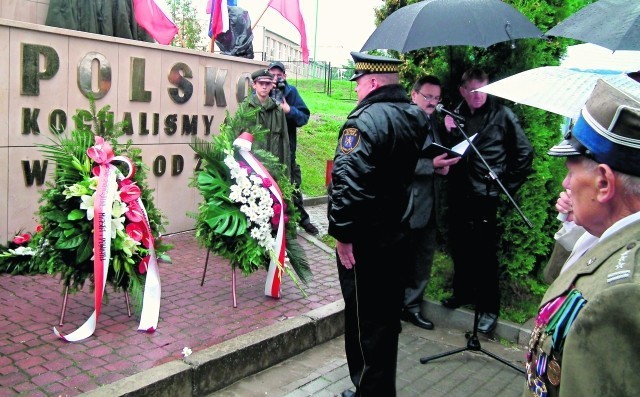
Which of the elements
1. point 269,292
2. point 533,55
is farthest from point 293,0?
point 269,292

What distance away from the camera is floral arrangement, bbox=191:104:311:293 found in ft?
16.6

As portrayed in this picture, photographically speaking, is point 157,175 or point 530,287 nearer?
point 530,287

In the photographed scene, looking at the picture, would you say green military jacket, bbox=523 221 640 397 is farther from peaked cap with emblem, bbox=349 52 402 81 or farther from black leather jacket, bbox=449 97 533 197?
black leather jacket, bbox=449 97 533 197

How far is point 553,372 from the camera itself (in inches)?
59.1

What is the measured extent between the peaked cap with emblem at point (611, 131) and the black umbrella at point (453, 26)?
10.6 feet

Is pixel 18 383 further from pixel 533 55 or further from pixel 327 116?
pixel 327 116

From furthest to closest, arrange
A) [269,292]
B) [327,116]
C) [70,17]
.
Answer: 1. [327,116]
2. [70,17]
3. [269,292]

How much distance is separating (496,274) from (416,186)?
1075 mm

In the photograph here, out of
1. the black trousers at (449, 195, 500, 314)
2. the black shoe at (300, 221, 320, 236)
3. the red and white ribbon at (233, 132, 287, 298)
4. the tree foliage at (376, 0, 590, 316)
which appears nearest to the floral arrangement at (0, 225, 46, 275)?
the red and white ribbon at (233, 132, 287, 298)

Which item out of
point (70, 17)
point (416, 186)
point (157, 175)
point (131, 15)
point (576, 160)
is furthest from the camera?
point (131, 15)

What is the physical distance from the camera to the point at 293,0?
8.97 m

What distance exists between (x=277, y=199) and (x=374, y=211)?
6.16 ft

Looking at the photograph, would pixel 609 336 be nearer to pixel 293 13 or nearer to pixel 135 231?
pixel 135 231

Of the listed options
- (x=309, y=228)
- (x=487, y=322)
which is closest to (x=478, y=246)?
(x=487, y=322)
